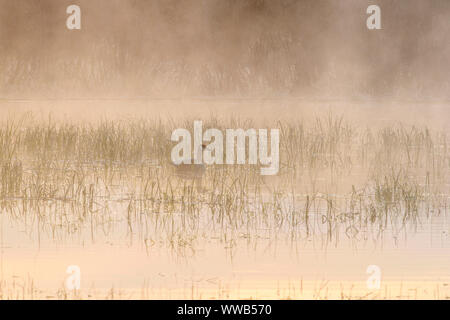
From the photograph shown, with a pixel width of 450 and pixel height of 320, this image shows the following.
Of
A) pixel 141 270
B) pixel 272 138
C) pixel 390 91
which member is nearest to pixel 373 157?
pixel 272 138

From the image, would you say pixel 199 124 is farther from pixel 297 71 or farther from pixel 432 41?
pixel 432 41

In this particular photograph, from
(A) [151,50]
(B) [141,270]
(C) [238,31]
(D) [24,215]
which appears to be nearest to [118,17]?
(A) [151,50]

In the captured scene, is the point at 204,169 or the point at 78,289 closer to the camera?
the point at 78,289

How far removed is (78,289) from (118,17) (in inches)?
664

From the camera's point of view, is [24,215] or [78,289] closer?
[78,289]

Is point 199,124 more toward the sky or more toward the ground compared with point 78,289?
more toward the sky

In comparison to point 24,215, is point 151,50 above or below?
above

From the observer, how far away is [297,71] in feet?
61.9
